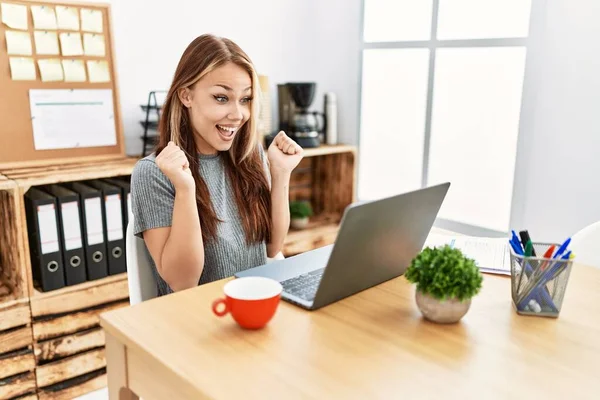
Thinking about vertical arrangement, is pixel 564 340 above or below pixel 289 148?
below

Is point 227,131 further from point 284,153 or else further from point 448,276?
point 448,276

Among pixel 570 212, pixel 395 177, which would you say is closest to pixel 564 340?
pixel 570 212

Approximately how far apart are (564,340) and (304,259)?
0.56 m

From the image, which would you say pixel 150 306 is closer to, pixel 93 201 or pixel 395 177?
pixel 93 201

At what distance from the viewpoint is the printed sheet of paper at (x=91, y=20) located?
7.08ft

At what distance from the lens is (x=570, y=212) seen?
85.0 inches

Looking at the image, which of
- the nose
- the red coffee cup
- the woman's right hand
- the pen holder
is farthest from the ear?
the pen holder

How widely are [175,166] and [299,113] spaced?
1519mm

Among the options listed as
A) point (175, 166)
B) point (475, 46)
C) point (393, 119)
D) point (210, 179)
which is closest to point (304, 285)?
point (175, 166)

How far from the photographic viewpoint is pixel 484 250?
1.40 m

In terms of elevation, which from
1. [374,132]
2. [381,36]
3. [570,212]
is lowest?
[570,212]

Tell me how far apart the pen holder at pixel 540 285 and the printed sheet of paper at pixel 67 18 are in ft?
6.04

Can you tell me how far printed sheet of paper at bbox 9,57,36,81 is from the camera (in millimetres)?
2027

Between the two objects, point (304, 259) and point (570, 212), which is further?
point (570, 212)
